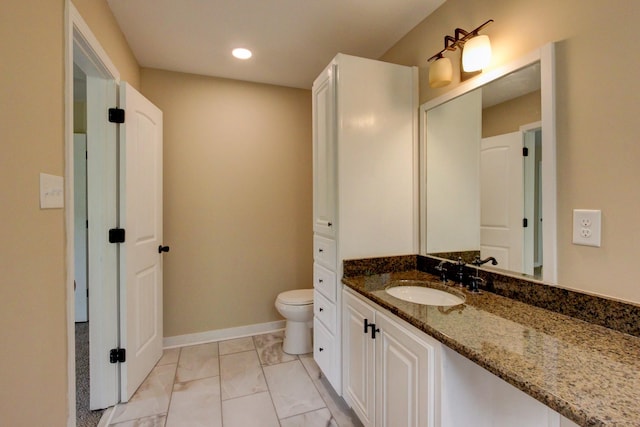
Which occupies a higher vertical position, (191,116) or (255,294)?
(191,116)

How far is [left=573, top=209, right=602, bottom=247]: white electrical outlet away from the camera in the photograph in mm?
1038

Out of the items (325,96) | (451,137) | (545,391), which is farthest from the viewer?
(325,96)

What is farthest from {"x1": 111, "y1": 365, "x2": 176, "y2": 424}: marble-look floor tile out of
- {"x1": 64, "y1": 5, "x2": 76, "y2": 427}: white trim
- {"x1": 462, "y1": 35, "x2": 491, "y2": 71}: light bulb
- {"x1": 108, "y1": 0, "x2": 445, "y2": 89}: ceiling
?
{"x1": 462, "y1": 35, "x2": 491, "y2": 71}: light bulb

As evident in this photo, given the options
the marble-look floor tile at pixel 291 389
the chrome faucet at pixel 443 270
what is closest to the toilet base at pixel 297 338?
the marble-look floor tile at pixel 291 389

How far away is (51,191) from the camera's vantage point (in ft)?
3.51

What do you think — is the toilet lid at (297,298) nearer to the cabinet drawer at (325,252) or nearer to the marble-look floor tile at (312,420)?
A: the cabinet drawer at (325,252)

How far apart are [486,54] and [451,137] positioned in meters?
0.46

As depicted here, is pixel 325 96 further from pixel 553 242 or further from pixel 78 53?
pixel 553 242

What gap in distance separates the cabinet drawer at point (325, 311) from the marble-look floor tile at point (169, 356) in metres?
1.26

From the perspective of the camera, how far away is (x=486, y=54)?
1.40m

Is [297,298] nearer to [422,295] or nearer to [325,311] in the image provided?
[325,311]

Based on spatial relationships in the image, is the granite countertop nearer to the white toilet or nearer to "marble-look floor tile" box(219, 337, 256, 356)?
the white toilet

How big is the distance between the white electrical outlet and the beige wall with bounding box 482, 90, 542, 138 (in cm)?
42

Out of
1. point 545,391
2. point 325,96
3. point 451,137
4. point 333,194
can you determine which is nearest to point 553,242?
point 545,391
